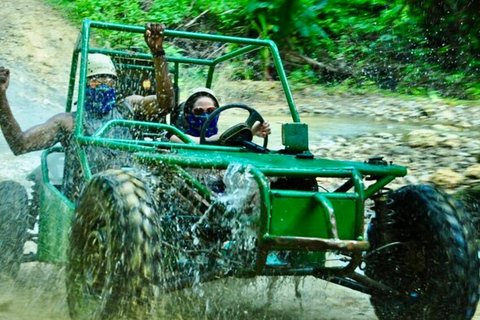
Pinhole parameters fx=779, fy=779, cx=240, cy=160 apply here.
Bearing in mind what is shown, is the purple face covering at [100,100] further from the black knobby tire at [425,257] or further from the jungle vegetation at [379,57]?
the jungle vegetation at [379,57]

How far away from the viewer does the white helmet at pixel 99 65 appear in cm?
508

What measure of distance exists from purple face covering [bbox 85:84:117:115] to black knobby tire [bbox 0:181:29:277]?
0.77 metres

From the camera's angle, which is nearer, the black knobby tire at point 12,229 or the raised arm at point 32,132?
the raised arm at point 32,132

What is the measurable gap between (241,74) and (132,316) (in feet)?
35.7

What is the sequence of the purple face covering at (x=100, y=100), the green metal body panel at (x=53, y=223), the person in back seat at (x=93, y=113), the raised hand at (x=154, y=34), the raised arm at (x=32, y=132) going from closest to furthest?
1. the green metal body panel at (x=53, y=223)
2. the raised hand at (x=154, y=34)
3. the person in back seat at (x=93, y=113)
4. the raised arm at (x=32, y=132)
5. the purple face covering at (x=100, y=100)

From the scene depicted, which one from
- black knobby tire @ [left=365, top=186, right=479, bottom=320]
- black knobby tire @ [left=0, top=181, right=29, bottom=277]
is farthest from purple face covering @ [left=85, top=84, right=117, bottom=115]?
black knobby tire @ [left=365, top=186, right=479, bottom=320]

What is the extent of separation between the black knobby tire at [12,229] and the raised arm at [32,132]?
0.36 meters

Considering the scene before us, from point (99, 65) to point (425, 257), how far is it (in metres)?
2.47

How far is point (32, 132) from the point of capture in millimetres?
4902

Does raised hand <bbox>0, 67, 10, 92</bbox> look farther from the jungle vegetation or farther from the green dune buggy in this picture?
the jungle vegetation

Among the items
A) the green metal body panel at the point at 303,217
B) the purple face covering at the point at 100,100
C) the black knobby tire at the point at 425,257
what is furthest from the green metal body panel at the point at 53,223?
the black knobby tire at the point at 425,257

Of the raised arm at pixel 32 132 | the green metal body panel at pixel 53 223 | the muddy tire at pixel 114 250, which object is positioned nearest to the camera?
the muddy tire at pixel 114 250

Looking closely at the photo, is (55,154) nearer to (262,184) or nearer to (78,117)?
(78,117)

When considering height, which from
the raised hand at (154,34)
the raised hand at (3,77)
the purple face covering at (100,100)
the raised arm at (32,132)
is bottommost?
the raised arm at (32,132)
